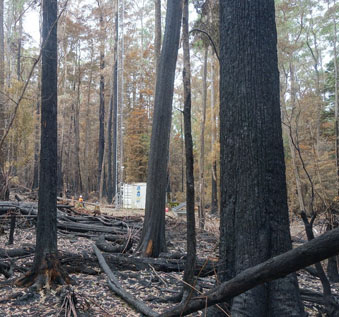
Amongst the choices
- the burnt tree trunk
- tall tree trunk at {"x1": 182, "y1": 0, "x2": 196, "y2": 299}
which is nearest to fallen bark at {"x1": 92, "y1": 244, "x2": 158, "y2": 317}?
tall tree trunk at {"x1": 182, "y1": 0, "x2": 196, "y2": 299}

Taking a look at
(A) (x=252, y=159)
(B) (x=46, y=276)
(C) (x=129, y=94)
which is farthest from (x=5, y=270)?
(C) (x=129, y=94)

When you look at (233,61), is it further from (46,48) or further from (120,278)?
(120,278)

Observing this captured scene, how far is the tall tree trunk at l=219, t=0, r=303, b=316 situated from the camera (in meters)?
2.33

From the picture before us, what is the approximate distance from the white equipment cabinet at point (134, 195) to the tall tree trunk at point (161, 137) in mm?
13200

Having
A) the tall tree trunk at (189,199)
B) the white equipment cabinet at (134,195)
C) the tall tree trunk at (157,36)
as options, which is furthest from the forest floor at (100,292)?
the white equipment cabinet at (134,195)

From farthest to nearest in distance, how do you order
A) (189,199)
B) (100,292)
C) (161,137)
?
(161,137) < (100,292) < (189,199)

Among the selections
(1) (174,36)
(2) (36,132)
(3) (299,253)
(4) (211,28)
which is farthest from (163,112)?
(2) (36,132)

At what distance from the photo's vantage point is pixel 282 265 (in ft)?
4.09

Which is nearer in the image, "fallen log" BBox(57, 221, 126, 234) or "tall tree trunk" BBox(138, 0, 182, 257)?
"tall tree trunk" BBox(138, 0, 182, 257)

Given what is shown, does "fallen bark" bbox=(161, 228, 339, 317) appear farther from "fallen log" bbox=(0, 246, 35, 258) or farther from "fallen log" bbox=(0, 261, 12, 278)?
"fallen log" bbox=(0, 246, 35, 258)

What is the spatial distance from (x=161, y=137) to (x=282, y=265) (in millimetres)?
5617

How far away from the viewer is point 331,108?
23359mm

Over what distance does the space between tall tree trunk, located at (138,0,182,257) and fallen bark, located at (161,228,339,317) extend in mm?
5008

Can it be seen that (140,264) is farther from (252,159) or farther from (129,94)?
(129,94)
